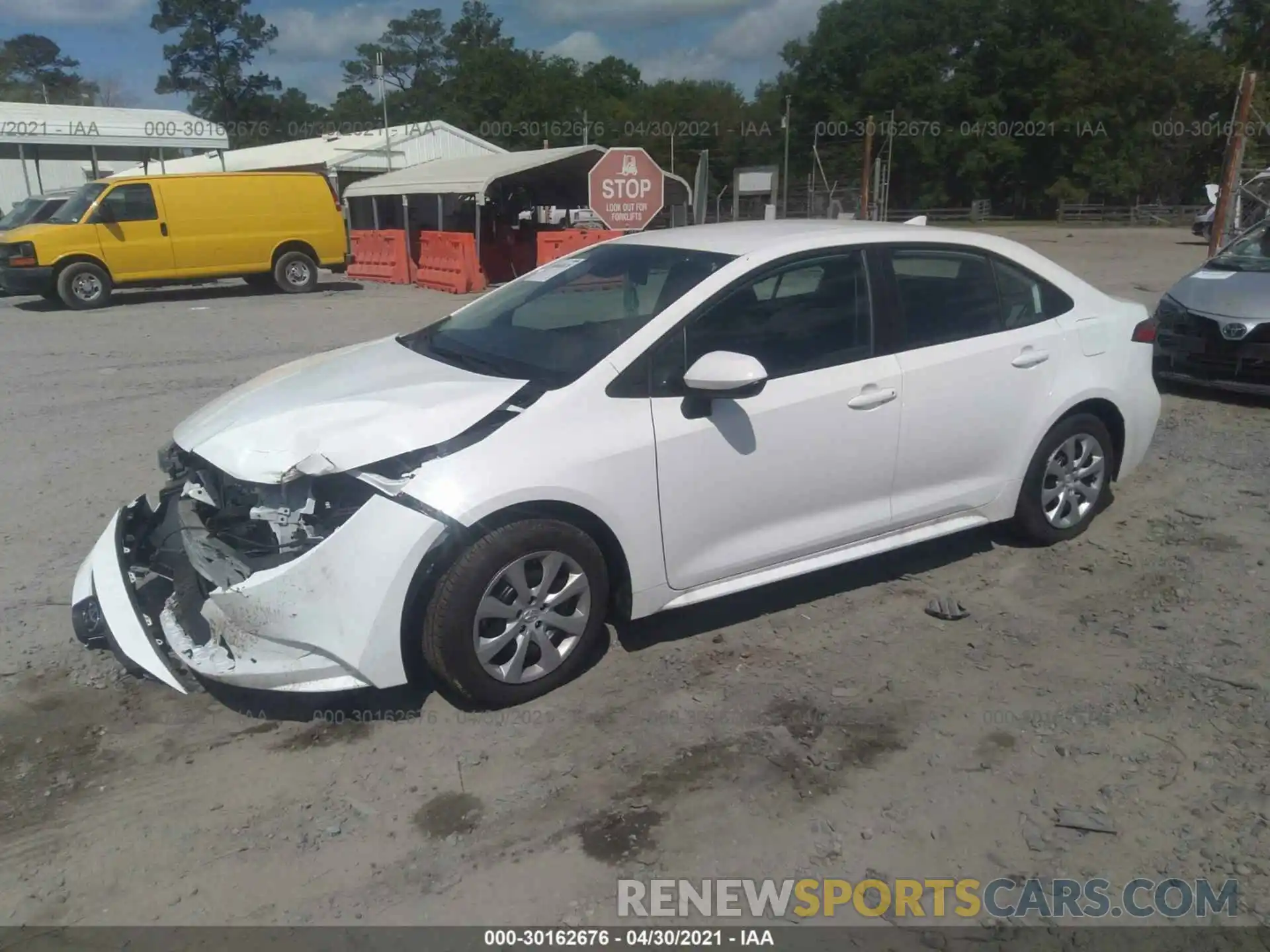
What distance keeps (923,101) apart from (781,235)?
→ 66.4m

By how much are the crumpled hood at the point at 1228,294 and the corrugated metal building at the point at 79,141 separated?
30.8 meters

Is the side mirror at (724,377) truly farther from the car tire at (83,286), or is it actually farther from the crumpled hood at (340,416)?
the car tire at (83,286)

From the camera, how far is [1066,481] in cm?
510

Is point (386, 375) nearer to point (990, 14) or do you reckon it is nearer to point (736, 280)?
point (736, 280)

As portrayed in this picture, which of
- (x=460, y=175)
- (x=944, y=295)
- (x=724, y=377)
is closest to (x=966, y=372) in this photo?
(x=944, y=295)

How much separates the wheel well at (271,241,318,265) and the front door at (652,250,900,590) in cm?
1576

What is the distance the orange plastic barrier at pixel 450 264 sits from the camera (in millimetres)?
18609

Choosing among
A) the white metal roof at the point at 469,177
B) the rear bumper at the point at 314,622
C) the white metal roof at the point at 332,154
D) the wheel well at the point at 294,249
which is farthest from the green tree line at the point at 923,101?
the rear bumper at the point at 314,622

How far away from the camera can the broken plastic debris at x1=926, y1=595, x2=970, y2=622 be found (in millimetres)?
4465

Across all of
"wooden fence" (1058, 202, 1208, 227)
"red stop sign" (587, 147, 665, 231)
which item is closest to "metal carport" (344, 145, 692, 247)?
"red stop sign" (587, 147, 665, 231)

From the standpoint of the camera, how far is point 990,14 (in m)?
62.7

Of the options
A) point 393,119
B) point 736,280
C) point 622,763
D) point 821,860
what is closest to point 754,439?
point 736,280

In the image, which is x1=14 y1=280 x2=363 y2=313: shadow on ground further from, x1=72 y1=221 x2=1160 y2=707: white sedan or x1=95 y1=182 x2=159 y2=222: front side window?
x1=72 y1=221 x2=1160 y2=707: white sedan

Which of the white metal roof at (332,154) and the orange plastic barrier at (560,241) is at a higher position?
the white metal roof at (332,154)
